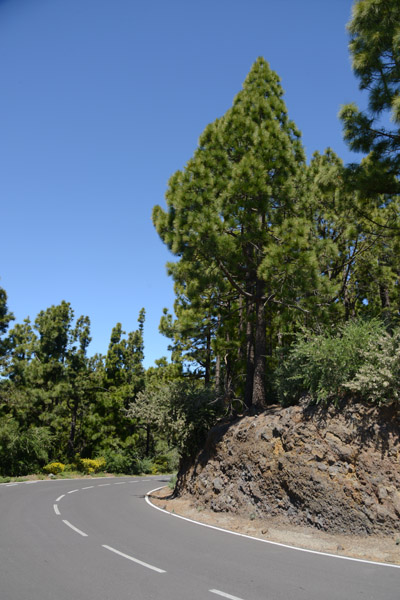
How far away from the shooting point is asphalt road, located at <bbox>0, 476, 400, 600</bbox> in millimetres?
5520

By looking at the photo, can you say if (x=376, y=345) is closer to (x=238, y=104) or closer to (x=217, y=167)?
(x=217, y=167)

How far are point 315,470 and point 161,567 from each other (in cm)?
552

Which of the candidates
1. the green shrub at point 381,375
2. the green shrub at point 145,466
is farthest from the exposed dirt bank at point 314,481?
the green shrub at point 145,466

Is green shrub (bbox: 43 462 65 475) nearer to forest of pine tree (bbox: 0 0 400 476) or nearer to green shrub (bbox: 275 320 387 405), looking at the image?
forest of pine tree (bbox: 0 0 400 476)

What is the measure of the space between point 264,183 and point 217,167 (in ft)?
7.27

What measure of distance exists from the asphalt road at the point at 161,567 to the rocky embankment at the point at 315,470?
1900 mm

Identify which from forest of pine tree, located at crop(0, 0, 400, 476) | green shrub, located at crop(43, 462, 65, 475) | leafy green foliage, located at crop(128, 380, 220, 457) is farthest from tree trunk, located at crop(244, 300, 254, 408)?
green shrub, located at crop(43, 462, 65, 475)

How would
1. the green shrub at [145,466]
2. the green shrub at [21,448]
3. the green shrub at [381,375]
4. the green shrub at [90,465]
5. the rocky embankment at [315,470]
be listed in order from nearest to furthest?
the rocky embankment at [315,470], the green shrub at [381,375], the green shrub at [21,448], the green shrub at [90,465], the green shrub at [145,466]

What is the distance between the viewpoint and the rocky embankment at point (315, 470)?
31.4ft

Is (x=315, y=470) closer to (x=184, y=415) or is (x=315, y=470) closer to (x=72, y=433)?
(x=184, y=415)

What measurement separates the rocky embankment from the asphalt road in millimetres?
1900

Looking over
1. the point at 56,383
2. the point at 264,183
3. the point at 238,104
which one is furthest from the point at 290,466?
the point at 56,383

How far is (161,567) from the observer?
677cm

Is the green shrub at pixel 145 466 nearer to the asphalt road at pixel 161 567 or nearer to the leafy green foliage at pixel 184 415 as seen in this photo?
the leafy green foliage at pixel 184 415
